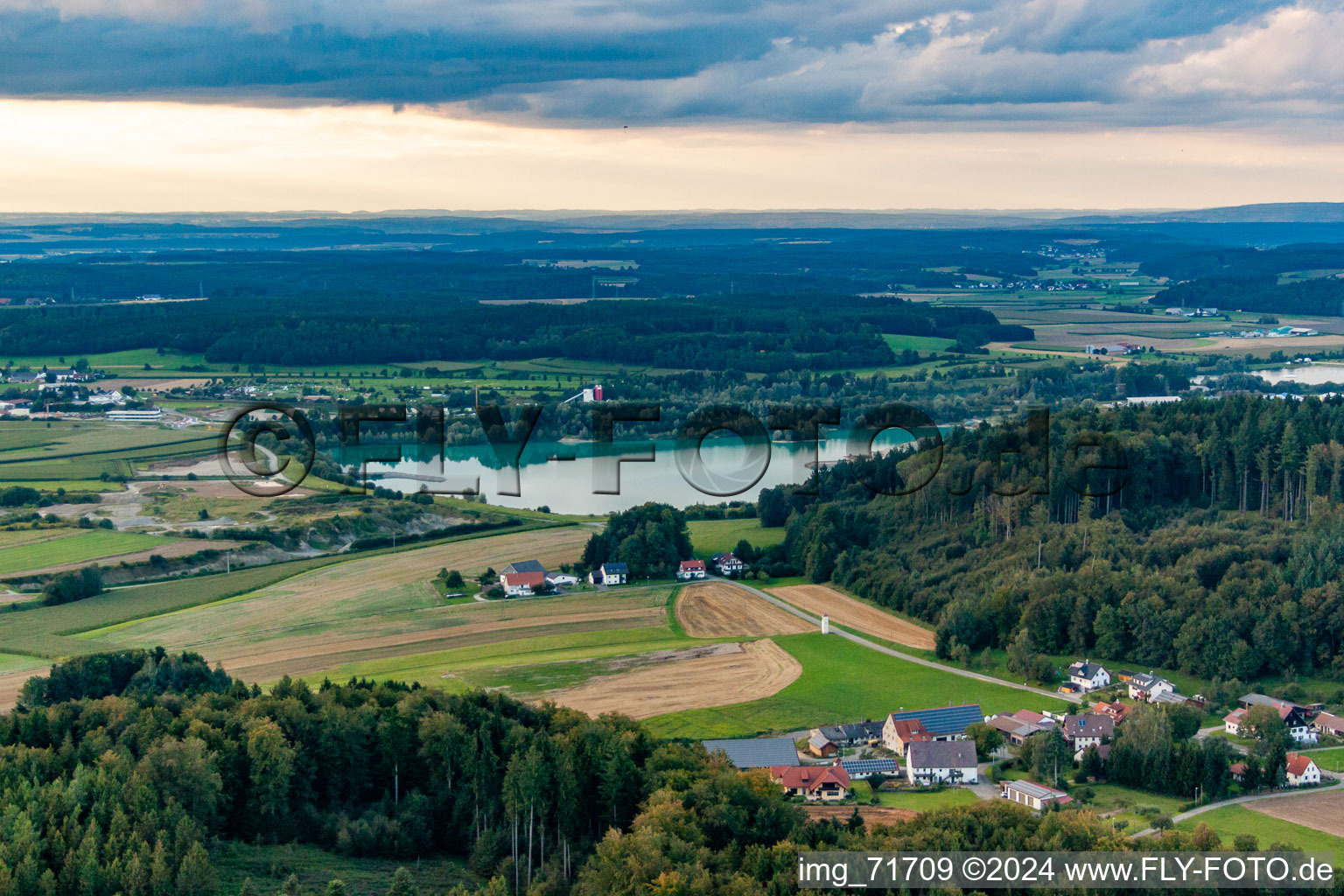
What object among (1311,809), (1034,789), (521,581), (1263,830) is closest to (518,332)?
(521,581)

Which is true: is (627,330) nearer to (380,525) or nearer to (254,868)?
(380,525)

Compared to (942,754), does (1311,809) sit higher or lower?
lower

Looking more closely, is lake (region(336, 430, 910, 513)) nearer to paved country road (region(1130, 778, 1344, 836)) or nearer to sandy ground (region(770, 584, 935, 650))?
sandy ground (region(770, 584, 935, 650))

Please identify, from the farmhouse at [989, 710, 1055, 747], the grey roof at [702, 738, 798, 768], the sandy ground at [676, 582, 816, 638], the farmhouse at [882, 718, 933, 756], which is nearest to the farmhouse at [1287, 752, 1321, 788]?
the farmhouse at [989, 710, 1055, 747]

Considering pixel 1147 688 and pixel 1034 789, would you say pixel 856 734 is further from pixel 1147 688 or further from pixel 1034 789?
pixel 1147 688

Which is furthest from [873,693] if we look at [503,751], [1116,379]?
[1116,379]

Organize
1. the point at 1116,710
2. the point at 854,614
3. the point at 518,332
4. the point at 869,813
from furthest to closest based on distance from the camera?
1. the point at 518,332
2. the point at 854,614
3. the point at 1116,710
4. the point at 869,813
